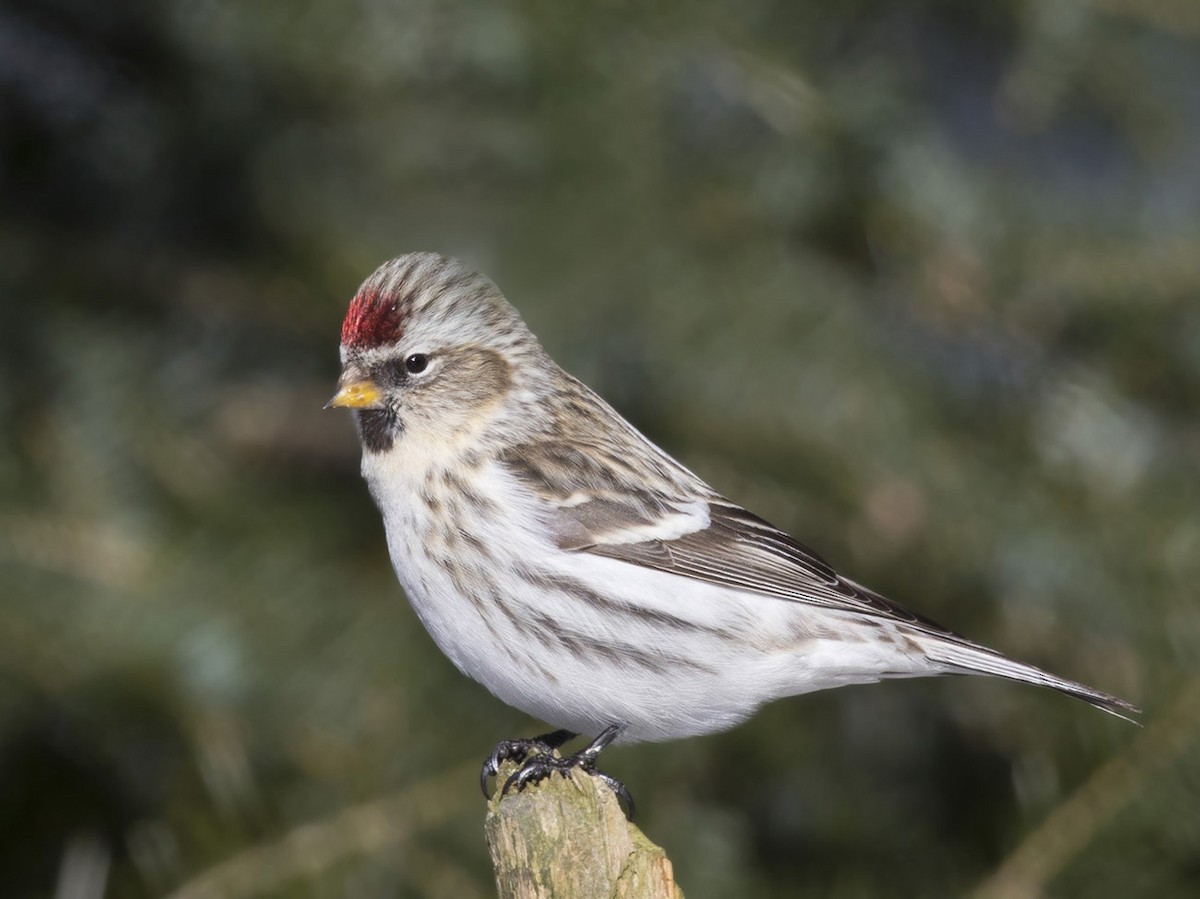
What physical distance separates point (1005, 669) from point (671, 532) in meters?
0.55

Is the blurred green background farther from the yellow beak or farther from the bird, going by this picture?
the yellow beak

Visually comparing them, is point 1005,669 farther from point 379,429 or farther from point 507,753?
point 379,429

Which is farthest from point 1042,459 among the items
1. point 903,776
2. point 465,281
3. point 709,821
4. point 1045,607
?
point 465,281

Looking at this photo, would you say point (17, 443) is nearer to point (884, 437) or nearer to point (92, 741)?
point (92, 741)

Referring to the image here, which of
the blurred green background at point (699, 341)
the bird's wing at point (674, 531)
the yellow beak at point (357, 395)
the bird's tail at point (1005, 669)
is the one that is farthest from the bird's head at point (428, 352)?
the bird's tail at point (1005, 669)

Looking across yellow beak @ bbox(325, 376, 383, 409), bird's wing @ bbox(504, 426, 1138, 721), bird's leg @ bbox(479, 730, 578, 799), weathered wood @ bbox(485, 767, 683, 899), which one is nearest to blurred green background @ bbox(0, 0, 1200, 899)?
bird's leg @ bbox(479, 730, 578, 799)

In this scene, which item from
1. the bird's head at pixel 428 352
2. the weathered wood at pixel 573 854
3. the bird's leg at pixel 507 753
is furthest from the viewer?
the bird's head at pixel 428 352

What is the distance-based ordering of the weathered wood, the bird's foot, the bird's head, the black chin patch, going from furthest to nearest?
A: the black chin patch
the bird's head
the bird's foot
the weathered wood

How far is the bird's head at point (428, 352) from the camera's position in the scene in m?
2.19

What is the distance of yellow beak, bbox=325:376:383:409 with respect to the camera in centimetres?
219

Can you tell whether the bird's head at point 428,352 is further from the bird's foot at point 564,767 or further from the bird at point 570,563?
the bird's foot at point 564,767

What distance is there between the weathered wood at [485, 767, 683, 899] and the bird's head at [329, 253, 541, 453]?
2.67 feet

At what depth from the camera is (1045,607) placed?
2441 mm

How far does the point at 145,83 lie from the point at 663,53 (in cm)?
92
